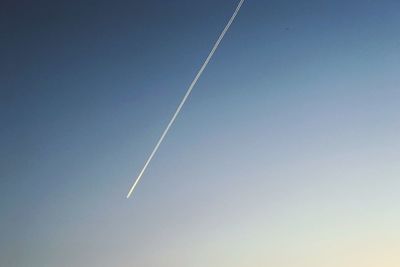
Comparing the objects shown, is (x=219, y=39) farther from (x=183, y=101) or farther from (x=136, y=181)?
(x=136, y=181)

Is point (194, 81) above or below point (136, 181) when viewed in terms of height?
above

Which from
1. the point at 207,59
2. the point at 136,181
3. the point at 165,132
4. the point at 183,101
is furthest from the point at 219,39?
the point at 136,181

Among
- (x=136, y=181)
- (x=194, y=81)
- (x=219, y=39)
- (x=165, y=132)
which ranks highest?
(x=219, y=39)

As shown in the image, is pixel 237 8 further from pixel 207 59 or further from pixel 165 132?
pixel 165 132

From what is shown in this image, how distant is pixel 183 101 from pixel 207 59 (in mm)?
769

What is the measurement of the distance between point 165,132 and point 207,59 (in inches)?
53.4

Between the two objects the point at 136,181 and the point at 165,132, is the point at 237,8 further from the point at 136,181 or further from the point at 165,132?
the point at 136,181

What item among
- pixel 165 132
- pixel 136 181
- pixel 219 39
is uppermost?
pixel 219 39

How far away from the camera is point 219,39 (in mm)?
7324

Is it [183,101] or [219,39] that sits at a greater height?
[219,39]

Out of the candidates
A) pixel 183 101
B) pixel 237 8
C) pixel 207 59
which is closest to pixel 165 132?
pixel 183 101

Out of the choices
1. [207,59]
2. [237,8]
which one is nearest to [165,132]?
[207,59]

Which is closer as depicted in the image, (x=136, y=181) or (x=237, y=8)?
(x=237, y=8)

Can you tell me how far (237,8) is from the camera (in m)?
7.21
